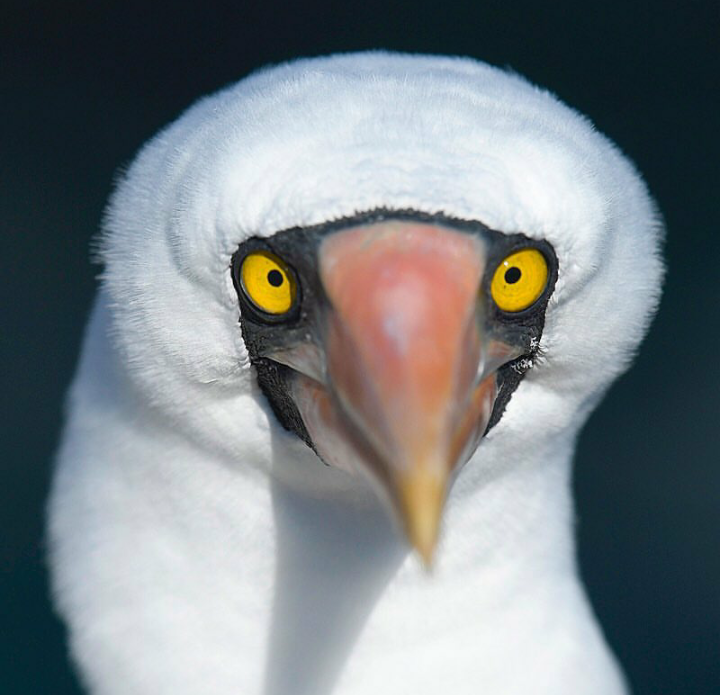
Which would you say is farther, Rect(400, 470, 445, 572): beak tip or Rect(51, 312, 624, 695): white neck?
Rect(51, 312, 624, 695): white neck

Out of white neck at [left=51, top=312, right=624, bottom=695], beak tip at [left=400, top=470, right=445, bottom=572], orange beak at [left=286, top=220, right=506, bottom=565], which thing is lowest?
white neck at [left=51, top=312, right=624, bottom=695]

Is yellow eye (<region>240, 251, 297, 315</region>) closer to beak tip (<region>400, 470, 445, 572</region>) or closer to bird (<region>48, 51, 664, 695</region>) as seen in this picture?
bird (<region>48, 51, 664, 695</region>)

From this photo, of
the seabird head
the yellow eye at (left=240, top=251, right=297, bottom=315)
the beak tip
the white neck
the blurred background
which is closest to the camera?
the beak tip

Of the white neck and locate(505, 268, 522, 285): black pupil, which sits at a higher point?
locate(505, 268, 522, 285): black pupil

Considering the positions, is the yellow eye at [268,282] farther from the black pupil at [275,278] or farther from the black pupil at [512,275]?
the black pupil at [512,275]

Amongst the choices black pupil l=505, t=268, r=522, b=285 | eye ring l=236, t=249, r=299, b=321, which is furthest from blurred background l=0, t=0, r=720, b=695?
black pupil l=505, t=268, r=522, b=285

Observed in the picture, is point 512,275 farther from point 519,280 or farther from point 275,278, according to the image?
point 275,278

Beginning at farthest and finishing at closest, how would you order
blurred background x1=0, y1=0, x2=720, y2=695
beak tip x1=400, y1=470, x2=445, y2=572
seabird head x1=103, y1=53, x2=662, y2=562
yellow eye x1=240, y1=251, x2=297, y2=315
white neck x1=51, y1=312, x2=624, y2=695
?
1. blurred background x1=0, y1=0, x2=720, y2=695
2. white neck x1=51, y1=312, x2=624, y2=695
3. yellow eye x1=240, y1=251, x2=297, y2=315
4. seabird head x1=103, y1=53, x2=662, y2=562
5. beak tip x1=400, y1=470, x2=445, y2=572
